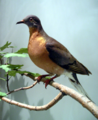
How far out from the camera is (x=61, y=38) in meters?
0.74

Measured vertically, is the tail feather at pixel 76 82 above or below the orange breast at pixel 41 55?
below

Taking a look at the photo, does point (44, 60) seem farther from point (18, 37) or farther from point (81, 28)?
point (18, 37)

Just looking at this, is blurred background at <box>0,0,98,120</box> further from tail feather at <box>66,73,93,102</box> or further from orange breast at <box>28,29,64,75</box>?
orange breast at <box>28,29,64,75</box>

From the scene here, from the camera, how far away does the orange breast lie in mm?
513

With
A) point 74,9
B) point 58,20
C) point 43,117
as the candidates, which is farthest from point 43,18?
point 43,117

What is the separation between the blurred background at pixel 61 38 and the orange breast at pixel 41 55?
0.20m

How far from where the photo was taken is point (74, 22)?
2.28 feet

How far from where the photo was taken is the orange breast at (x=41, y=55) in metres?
0.51

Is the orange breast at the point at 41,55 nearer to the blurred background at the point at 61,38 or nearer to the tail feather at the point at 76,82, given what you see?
the tail feather at the point at 76,82

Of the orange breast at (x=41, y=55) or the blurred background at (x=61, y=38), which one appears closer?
the orange breast at (x=41, y=55)

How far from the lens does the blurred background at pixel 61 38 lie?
0.64m

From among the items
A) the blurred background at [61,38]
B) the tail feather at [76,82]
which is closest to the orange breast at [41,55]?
the tail feather at [76,82]

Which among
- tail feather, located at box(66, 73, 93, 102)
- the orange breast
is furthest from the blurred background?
the orange breast

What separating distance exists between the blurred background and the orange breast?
0.67 feet
